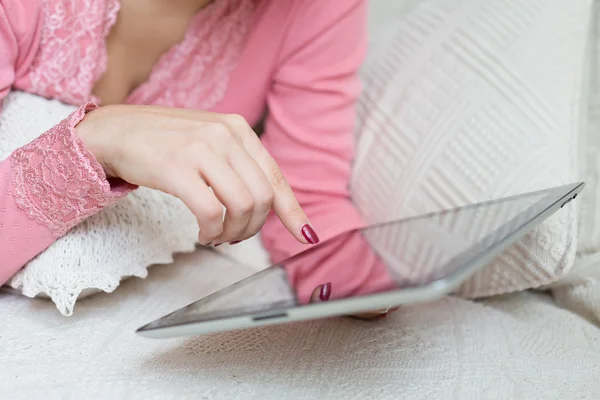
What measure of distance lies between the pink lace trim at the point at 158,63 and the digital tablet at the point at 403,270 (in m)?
0.33

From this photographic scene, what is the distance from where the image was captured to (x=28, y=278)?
0.59m

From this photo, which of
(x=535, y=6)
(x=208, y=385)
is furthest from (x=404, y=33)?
(x=208, y=385)

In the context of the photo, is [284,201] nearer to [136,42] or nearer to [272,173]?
[272,173]

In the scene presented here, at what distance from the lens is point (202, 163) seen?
47cm

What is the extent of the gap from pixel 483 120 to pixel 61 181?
0.46 meters

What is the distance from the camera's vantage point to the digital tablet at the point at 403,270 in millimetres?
362

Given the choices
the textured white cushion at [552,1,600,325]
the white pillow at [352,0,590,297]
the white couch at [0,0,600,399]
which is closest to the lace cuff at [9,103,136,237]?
the white couch at [0,0,600,399]

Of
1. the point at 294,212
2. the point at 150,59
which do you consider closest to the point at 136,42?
the point at 150,59

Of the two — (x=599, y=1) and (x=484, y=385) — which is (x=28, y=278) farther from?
(x=599, y=1)

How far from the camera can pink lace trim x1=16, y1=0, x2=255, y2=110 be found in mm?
646

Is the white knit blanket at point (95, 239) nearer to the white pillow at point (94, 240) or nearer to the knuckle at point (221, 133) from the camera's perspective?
the white pillow at point (94, 240)

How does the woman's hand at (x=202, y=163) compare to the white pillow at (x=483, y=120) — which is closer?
the woman's hand at (x=202, y=163)

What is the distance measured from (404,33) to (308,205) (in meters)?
0.27

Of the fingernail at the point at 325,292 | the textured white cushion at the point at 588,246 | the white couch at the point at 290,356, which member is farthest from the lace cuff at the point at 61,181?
the textured white cushion at the point at 588,246
